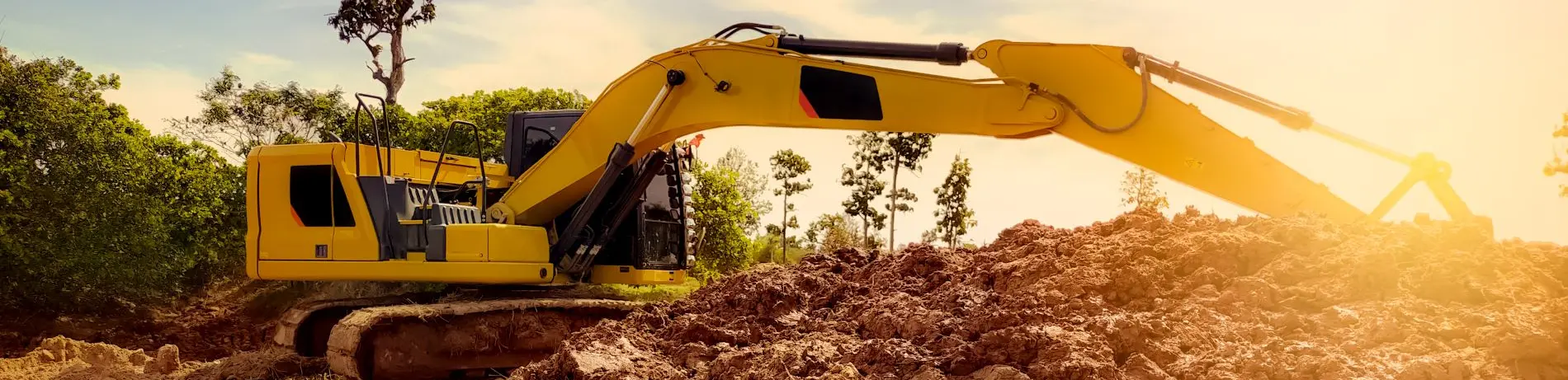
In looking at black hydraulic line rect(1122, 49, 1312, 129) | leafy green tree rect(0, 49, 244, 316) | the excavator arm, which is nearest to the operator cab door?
the excavator arm

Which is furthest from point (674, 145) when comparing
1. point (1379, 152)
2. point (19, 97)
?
point (19, 97)

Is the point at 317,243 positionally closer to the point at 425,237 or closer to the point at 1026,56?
the point at 425,237

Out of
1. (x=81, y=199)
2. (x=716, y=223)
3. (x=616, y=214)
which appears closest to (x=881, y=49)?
(x=616, y=214)

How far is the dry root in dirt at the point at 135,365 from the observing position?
9.71m

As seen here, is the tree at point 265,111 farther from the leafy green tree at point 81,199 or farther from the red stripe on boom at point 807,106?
the red stripe on boom at point 807,106

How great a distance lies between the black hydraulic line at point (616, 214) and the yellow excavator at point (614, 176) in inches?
0.7

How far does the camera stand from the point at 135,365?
11.9 m

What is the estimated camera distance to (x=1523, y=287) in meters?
5.02

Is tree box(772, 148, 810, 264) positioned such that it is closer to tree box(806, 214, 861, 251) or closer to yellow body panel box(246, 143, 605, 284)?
tree box(806, 214, 861, 251)

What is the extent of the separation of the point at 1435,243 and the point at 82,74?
17.7 meters

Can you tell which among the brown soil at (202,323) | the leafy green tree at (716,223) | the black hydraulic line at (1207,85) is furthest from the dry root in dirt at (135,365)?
the leafy green tree at (716,223)

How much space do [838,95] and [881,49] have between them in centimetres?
43

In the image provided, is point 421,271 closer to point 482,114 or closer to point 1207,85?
point 1207,85

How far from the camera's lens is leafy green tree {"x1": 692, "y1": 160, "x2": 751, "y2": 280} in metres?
19.2
